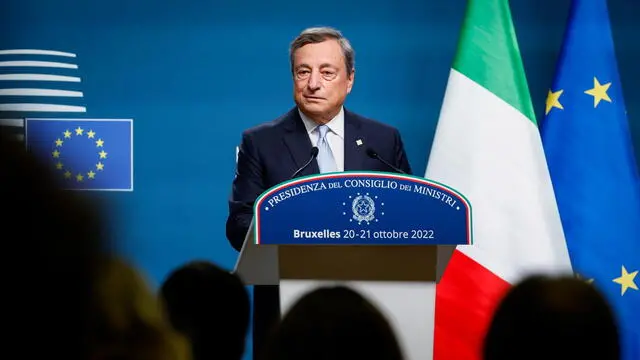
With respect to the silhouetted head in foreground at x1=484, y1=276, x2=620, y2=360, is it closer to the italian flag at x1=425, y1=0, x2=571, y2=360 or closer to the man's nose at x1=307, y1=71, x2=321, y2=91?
the man's nose at x1=307, y1=71, x2=321, y2=91

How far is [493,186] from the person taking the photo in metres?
3.56

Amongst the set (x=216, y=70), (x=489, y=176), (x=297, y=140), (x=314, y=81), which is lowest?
(x=489, y=176)

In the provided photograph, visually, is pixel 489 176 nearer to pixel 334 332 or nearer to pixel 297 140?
pixel 297 140

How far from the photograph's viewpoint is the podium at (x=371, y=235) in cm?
177

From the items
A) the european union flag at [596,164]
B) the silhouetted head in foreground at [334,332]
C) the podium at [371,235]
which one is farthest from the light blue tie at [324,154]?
the silhouetted head in foreground at [334,332]

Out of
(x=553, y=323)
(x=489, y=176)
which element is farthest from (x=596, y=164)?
(x=553, y=323)

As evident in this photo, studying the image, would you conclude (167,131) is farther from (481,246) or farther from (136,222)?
(481,246)

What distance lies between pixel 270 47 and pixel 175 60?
527 mm

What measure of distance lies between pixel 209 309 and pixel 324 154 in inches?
72.5

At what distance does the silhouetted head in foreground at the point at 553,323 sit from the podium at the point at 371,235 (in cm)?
104

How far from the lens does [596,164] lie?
3.66 m

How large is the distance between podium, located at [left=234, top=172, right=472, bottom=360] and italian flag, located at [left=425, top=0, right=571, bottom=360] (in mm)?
1573

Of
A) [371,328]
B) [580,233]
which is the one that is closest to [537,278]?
[371,328]

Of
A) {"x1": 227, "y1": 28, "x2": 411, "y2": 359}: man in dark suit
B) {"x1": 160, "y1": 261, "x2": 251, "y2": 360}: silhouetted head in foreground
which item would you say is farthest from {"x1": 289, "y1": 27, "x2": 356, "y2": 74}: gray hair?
{"x1": 160, "y1": 261, "x2": 251, "y2": 360}: silhouetted head in foreground
